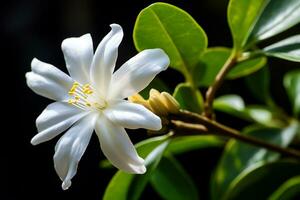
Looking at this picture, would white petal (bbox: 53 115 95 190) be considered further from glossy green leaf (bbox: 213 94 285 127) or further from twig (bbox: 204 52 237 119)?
glossy green leaf (bbox: 213 94 285 127)

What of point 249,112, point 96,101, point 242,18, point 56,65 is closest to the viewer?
point 96,101

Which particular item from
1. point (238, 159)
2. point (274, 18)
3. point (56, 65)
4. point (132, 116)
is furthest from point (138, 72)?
point (56, 65)

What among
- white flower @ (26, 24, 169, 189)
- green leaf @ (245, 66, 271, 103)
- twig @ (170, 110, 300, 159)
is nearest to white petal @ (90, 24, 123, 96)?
white flower @ (26, 24, 169, 189)

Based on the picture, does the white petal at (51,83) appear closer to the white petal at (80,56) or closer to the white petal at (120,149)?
the white petal at (80,56)

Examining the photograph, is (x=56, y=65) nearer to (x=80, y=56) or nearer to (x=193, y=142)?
(x=193, y=142)

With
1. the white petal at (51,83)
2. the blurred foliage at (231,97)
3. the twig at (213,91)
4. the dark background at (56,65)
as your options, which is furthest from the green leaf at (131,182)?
the dark background at (56,65)

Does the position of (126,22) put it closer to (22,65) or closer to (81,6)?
(81,6)
